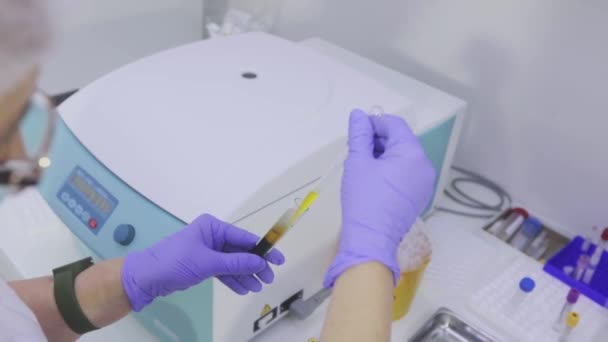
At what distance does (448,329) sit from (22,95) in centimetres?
95

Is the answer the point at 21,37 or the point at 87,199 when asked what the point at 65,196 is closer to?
the point at 87,199

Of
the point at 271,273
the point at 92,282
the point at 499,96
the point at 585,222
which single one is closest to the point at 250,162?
the point at 271,273

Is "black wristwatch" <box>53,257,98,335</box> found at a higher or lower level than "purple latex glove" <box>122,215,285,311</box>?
lower

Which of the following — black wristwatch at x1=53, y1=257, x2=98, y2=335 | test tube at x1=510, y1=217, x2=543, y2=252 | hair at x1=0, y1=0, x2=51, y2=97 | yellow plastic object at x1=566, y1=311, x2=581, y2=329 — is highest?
hair at x1=0, y1=0, x2=51, y2=97

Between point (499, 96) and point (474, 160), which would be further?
point (474, 160)

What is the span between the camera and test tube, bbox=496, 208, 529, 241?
1379mm

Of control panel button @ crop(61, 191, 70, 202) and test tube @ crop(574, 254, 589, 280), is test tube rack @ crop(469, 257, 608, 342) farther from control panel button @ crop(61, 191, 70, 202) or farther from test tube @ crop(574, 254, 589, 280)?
control panel button @ crop(61, 191, 70, 202)

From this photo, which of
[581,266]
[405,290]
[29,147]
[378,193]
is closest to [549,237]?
[581,266]

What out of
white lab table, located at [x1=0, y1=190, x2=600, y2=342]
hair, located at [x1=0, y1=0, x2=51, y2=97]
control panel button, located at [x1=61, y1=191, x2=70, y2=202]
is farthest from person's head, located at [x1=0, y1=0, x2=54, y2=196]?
white lab table, located at [x1=0, y1=190, x2=600, y2=342]

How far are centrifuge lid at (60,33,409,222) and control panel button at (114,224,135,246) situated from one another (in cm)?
6

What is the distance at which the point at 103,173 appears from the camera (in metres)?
0.91

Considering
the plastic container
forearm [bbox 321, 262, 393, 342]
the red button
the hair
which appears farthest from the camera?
the plastic container

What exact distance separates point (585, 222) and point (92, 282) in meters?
1.10

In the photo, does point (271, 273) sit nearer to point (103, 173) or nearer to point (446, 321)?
point (103, 173)
